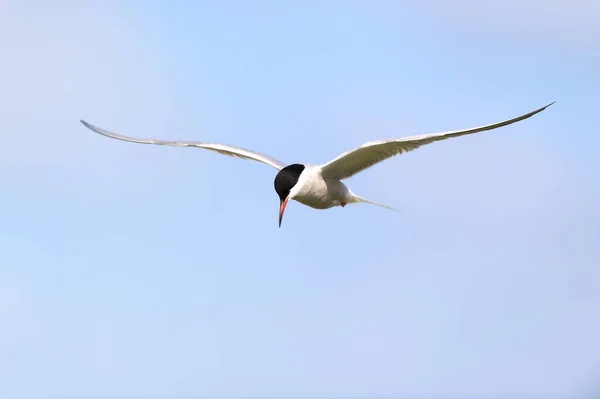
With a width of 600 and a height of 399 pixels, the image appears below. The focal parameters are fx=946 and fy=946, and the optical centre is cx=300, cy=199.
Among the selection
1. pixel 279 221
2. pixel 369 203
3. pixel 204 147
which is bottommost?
pixel 279 221

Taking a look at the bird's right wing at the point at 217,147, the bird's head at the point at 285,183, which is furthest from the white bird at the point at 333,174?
the bird's right wing at the point at 217,147

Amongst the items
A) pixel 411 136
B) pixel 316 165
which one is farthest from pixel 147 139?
pixel 411 136

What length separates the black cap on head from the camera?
1149 centimetres

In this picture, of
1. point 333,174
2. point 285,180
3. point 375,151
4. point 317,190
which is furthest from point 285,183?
point 375,151

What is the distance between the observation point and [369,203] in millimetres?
12977

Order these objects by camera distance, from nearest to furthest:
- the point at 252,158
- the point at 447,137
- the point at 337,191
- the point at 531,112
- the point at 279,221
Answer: the point at 531,112 < the point at 447,137 < the point at 279,221 < the point at 337,191 < the point at 252,158

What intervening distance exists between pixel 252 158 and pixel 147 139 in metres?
1.69

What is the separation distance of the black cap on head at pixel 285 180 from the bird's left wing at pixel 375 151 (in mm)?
406

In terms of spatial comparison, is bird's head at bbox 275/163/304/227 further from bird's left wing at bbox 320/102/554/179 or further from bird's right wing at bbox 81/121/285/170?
bird's right wing at bbox 81/121/285/170

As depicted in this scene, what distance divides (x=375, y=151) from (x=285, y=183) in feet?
3.79

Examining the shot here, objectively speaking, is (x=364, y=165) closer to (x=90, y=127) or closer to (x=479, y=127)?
(x=479, y=127)

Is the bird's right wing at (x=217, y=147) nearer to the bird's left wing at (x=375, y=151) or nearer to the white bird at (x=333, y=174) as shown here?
the white bird at (x=333, y=174)

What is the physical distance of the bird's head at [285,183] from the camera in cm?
1149

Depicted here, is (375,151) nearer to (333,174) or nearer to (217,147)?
(333,174)
